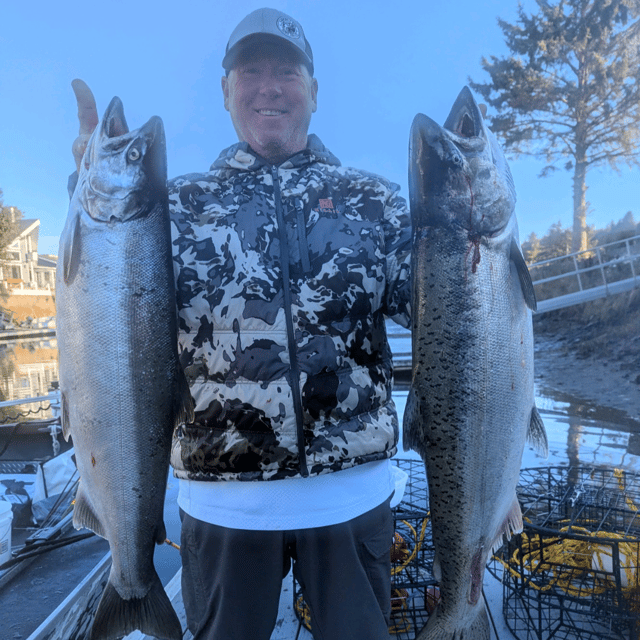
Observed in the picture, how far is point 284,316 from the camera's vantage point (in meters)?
1.90

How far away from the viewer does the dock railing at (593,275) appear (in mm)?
15576

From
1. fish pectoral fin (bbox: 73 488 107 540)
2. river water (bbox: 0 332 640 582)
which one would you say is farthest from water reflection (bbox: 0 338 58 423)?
fish pectoral fin (bbox: 73 488 107 540)

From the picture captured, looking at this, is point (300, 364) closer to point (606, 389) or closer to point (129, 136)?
point (129, 136)

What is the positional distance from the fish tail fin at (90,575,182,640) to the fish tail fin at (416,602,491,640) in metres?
0.97

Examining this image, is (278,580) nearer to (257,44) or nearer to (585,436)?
(257,44)

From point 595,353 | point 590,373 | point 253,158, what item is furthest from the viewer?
point 595,353

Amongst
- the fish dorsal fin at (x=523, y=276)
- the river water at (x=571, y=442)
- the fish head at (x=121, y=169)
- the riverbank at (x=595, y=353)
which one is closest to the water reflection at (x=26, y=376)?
the river water at (x=571, y=442)

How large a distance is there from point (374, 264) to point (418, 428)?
69 cm

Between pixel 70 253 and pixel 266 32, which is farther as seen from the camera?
pixel 266 32

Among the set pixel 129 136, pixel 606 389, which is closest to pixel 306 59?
pixel 129 136

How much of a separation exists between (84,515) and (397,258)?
1.63 m

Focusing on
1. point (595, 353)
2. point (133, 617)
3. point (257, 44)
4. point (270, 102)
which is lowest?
point (595, 353)

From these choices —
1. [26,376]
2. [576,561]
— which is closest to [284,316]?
[576,561]

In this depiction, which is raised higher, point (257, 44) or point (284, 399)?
point (257, 44)
